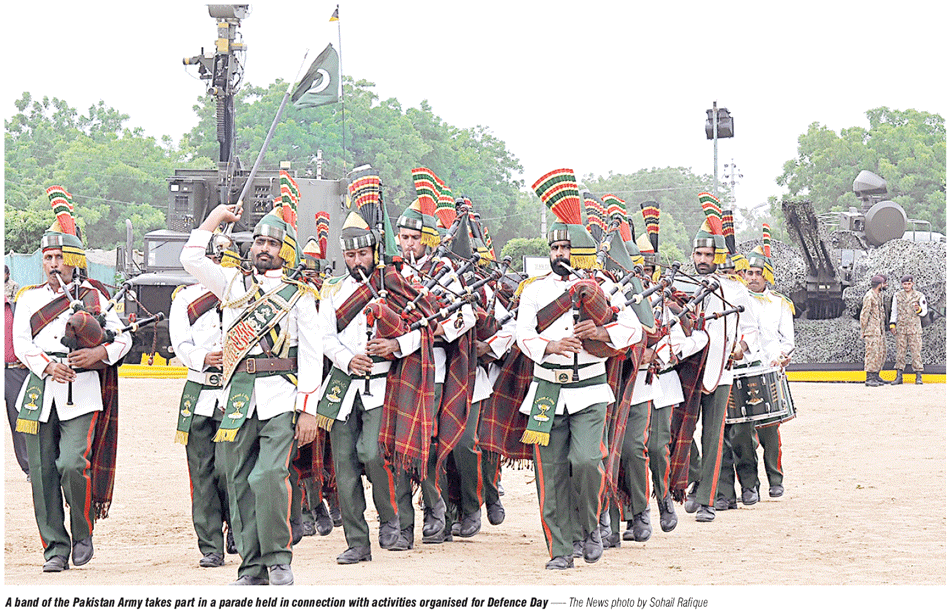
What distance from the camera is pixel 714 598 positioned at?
6.25 metres

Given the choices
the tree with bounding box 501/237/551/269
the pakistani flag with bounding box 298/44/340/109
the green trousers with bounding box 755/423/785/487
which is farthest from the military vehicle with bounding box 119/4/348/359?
the tree with bounding box 501/237/551/269

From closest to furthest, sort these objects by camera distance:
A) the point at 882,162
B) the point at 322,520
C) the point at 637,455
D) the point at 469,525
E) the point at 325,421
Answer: the point at 325,421 → the point at 637,455 → the point at 469,525 → the point at 322,520 → the point at 882,162

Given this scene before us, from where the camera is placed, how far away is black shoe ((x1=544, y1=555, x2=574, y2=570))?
7.40 meters

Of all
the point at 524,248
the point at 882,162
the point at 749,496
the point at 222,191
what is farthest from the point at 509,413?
the point at 882,162

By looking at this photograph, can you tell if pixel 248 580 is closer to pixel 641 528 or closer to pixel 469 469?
pixel 469 469

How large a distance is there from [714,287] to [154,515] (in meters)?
4.64

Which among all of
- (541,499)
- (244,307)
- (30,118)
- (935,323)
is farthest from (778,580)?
(30,118)

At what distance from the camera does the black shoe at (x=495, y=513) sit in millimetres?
9555

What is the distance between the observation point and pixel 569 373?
755 cm

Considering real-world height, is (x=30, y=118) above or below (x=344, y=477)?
above

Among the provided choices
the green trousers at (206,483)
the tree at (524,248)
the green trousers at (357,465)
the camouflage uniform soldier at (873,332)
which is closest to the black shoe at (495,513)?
the green trousers at (357,465)

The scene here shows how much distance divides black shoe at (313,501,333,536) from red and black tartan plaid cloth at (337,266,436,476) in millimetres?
→ 1447

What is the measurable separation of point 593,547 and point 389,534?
4.28ft

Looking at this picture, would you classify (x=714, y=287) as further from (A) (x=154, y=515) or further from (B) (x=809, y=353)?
(B) (x=809, y=353)
